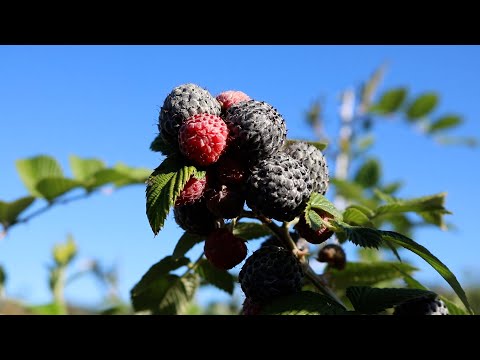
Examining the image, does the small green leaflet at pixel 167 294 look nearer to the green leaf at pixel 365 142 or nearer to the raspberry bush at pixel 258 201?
the raspberry bush at pixel 258 201

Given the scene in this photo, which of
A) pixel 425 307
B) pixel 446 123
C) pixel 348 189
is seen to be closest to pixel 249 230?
pixel 425 307

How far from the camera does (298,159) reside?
3.59 ft

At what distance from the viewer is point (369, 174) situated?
2902 mm

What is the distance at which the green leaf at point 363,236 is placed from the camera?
0.94m

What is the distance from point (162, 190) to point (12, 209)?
54.7 inches

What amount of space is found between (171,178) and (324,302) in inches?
→ 13.6

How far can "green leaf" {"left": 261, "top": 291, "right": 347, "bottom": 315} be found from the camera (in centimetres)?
92

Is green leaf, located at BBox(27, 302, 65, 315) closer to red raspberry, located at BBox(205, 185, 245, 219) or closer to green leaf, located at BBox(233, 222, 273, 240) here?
green leaf, located at BBox(233, 222, 273, 240)

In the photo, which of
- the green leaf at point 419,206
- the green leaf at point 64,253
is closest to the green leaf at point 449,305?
the green leaf at point 419,206

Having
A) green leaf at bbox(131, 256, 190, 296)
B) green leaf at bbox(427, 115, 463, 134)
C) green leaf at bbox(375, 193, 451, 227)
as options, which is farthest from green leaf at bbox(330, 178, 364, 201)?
green leaf at bbox(427, 115, 463, 134)

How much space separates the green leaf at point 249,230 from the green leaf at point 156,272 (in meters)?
0.17

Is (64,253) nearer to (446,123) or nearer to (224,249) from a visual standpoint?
(224,249)
